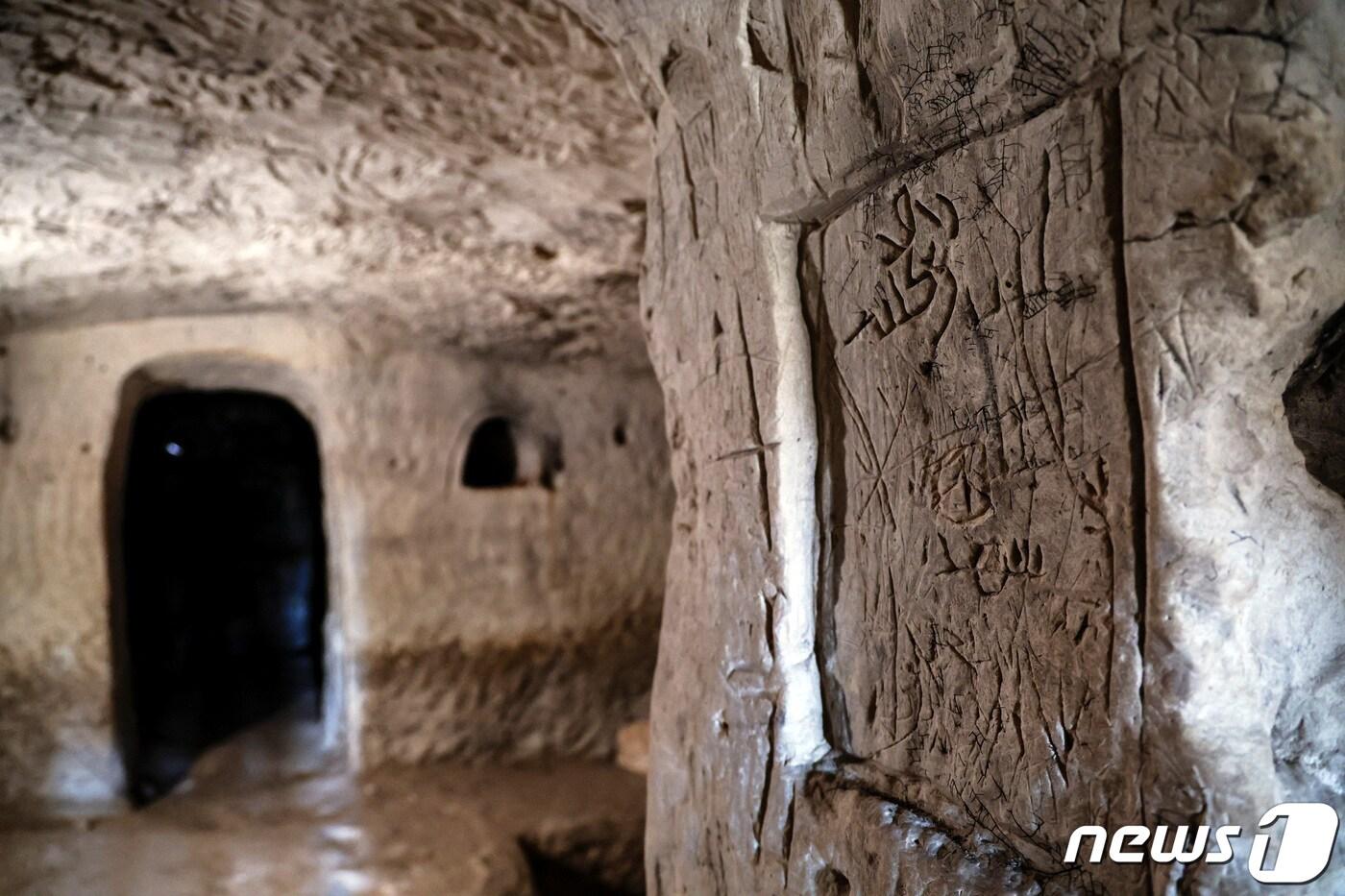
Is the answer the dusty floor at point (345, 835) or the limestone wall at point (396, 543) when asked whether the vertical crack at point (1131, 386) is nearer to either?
the dusty floor at point (345, 835)

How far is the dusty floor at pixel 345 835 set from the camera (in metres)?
4.11

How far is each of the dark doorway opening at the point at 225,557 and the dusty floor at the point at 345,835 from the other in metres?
1.39

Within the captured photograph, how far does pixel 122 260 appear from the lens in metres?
3.93

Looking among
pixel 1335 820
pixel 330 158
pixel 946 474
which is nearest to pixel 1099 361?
pixel 946 474

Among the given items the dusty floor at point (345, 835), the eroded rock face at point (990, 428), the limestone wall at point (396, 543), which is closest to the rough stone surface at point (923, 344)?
the eroded rock face at point (990, 428)

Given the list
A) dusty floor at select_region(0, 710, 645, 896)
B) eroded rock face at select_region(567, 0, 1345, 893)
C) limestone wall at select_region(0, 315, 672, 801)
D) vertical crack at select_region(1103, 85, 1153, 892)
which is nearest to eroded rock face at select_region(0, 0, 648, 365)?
limestone wall at select_region(0, 315, 672, 801)

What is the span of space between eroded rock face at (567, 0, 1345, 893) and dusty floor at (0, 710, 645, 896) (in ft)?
8.14

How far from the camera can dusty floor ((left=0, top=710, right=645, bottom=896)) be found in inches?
162

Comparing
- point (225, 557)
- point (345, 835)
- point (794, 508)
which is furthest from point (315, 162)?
point (225, 557)

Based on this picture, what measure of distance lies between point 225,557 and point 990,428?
303 inches

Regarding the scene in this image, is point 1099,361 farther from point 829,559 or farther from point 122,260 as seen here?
point 122,260

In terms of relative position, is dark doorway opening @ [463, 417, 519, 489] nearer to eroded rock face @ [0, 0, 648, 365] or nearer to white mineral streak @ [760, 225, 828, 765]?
eroded rock face @ [0, 0, 648, 365]

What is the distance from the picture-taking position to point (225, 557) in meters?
8.02

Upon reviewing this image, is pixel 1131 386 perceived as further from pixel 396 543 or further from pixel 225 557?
pixel 225 557
